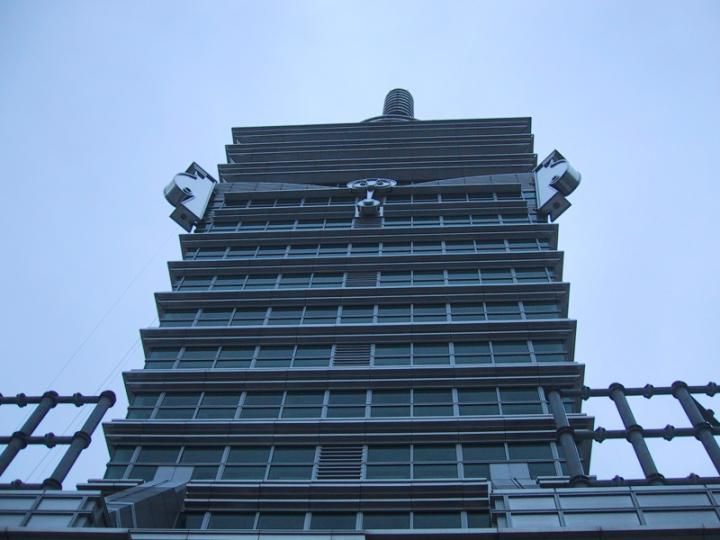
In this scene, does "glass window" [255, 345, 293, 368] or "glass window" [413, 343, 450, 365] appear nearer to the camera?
"glass window" [413, 343, 450, 365]

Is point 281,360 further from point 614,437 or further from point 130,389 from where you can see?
point 614,437

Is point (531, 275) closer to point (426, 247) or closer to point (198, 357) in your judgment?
point (426, 247)

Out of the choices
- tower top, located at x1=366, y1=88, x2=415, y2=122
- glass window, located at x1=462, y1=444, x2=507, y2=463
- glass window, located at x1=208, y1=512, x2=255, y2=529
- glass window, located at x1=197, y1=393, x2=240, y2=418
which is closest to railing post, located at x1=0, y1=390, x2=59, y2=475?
glass window, located at x1=208, y1=512, x2=255, y2=529

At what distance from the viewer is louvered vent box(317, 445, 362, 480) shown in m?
40.0

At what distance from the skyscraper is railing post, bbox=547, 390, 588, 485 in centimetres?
8

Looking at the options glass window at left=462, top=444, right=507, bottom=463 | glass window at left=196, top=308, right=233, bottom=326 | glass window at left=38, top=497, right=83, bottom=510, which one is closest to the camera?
glass window at left=38, top=497, right=83, bottom=510

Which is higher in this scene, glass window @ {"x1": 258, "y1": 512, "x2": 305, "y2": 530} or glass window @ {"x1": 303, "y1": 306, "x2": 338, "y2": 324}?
glass window @ {"x1": 303, "y1": 306, "x2": 338, "y2": 324}

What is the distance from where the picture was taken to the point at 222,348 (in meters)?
49.9

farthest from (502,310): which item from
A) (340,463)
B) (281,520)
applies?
(281,520)

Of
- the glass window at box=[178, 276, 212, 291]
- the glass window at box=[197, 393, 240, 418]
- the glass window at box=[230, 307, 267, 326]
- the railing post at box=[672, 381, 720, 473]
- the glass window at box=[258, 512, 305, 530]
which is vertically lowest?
the glass window at box=[258, 512, 305, 530]

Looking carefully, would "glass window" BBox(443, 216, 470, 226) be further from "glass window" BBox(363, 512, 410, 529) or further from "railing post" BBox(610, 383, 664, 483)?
"glass window" BBox(363, 512, 410, 529)

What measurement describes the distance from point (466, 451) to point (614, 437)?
26.5ft

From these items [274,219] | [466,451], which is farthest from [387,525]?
[274,219]

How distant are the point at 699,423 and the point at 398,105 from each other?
75038mm
